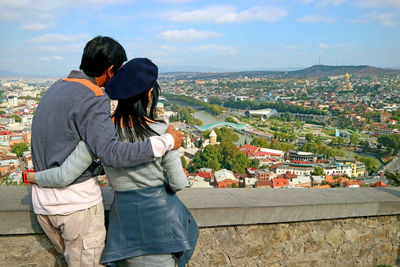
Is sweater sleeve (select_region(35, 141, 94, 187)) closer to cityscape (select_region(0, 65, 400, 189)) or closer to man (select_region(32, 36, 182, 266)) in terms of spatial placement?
man (select_region(32, 36, 182, 266))

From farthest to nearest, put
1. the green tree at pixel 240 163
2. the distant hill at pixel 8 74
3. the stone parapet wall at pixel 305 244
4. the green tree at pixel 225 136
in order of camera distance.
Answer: the distant hill at pixel 8 74, the green tree at pixel 225 136, the green tree at pixel 240 163, the stone parapet wall at pixel 305 244

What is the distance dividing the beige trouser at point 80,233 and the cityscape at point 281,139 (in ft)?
0.91

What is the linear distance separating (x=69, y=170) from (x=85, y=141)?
80 mm

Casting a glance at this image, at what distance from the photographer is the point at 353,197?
1.58 metres

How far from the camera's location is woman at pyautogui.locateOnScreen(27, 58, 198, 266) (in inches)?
33.4

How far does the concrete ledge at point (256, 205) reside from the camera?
43.9 inches

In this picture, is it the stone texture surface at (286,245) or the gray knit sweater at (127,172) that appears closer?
the gray knit sweater at (127,172)

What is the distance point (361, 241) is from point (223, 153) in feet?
64.5

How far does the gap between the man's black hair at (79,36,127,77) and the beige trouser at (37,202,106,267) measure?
0.36m

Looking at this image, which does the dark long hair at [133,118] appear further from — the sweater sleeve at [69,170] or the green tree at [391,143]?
the green tree at [391,143]

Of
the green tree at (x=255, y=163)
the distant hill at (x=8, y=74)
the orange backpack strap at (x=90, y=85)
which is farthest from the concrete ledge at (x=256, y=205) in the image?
the distant hill at (x=8, y=74)

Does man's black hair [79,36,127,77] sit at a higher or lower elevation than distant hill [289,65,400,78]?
lower

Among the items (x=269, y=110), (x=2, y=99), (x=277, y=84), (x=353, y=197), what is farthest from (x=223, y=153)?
(x=277, y=84)

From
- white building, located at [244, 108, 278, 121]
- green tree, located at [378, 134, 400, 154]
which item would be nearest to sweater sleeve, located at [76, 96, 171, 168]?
green tree, located at [378, 134, 400, 154]
